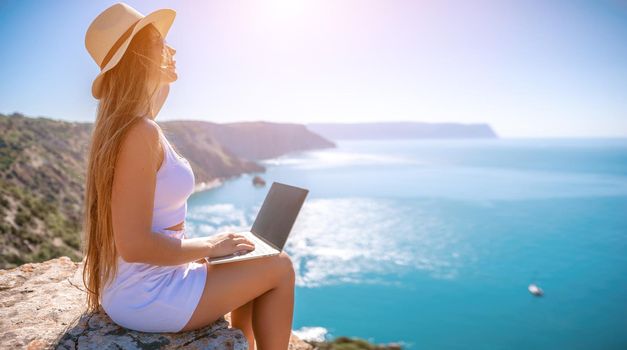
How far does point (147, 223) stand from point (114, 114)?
19.3 inches

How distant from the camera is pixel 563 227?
161 feet

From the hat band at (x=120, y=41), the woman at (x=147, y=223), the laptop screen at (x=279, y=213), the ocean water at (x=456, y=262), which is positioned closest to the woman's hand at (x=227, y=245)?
the woman at (x=147, y=223)

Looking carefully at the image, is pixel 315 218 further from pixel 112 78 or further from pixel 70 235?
pixel 112 78

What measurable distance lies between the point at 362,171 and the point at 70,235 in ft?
274

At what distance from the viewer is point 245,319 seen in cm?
212

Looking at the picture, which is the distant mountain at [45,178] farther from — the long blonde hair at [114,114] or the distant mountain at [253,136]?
the distant mountain at [253,136]

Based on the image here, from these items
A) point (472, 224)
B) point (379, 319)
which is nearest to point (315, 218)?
point (472, 224)

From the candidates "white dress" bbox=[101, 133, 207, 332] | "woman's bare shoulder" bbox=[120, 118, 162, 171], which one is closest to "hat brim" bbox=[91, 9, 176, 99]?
"woman's bare shoulder" bbox=[120, 118, 162, 171]

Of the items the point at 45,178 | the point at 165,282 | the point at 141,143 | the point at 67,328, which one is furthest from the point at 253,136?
the point at 141,143

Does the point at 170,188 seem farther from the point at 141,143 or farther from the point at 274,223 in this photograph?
the point at 274,223

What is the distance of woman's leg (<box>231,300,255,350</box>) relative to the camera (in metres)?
2.09

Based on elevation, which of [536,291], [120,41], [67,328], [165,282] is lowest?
[67,328]

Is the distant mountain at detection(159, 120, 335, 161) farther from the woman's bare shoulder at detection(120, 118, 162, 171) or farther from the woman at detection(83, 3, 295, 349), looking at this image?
the woman's bare shoulder at detection(120, 118, 162, 171)

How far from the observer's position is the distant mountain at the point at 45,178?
18141mm
